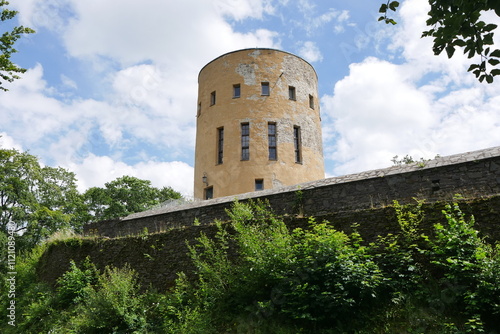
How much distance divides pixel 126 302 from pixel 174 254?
1.74 metres

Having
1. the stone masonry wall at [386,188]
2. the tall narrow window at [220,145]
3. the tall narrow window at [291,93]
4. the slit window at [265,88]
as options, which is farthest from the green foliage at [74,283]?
the tall narrow window at [291,93]

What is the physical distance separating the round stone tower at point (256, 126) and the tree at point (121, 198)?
17.8 metres

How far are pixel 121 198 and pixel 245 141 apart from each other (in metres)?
21.5

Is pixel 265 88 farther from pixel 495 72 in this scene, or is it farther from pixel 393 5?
pixel 495 72

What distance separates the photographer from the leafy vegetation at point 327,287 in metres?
6.16

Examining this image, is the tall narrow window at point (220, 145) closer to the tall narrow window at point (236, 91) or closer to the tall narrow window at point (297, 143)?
the tall narrow window at point (236, 91)

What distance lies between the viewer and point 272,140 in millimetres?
18750

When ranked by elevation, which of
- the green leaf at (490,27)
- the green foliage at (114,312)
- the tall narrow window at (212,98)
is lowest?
the green foliage at (114,312)

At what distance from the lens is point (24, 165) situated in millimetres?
28109

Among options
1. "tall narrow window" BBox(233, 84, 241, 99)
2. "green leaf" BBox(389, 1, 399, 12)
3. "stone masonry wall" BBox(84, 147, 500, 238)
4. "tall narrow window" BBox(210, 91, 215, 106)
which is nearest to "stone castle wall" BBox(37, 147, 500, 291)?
"stone masonry wall" BBox(84, 147, 500, 238)

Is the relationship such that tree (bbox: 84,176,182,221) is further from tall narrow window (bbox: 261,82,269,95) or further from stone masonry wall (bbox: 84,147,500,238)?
stone masonry wall (bbox: 84,147,500,238)

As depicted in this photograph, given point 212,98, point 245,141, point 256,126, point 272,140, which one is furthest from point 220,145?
point 212,98

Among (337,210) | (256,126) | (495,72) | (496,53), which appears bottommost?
(337,210)

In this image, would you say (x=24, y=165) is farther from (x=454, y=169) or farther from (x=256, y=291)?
(x=454, y=169)
